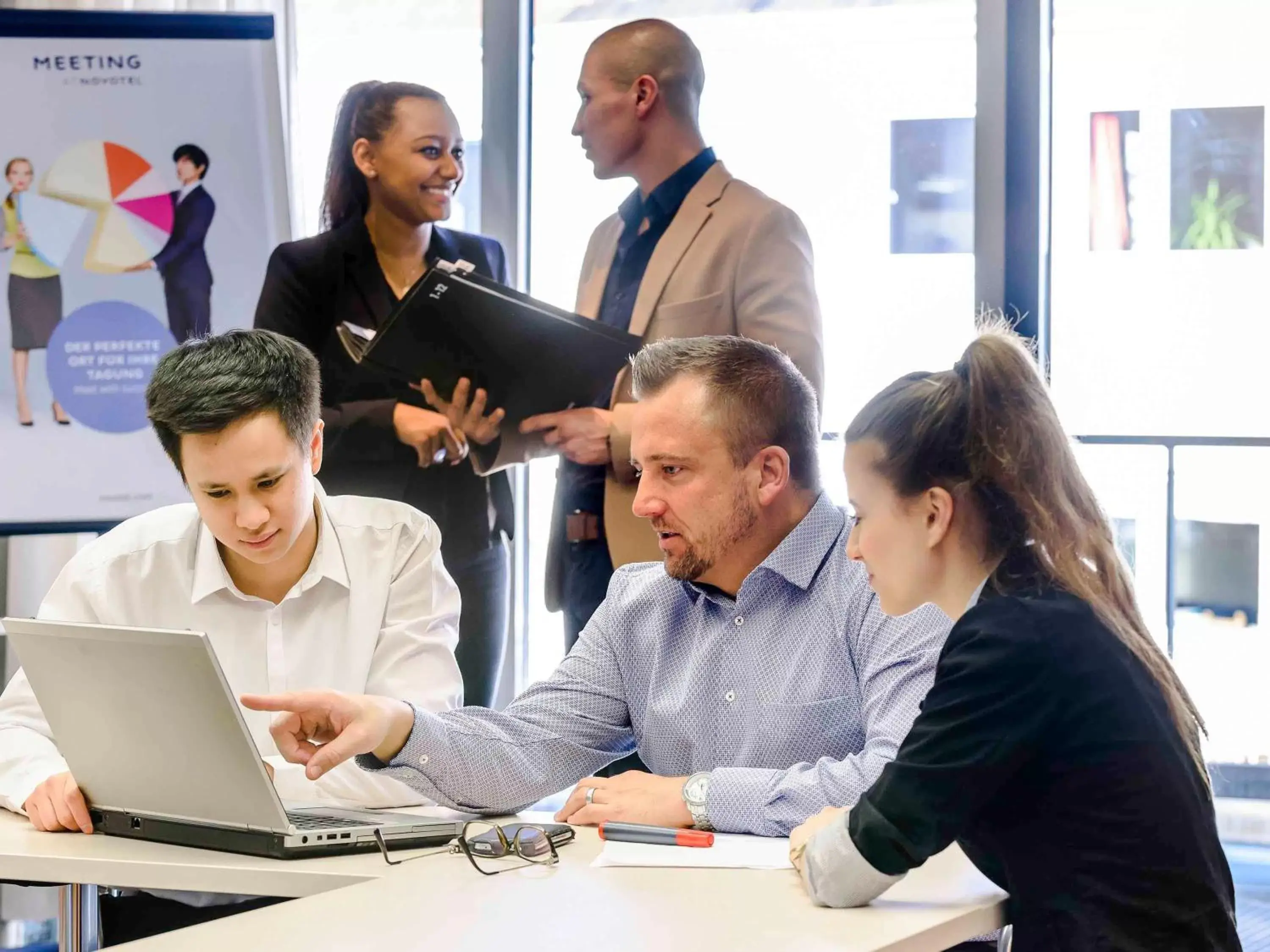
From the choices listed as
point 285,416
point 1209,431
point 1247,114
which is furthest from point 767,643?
point 1247,114

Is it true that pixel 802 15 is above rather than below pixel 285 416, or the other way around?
above

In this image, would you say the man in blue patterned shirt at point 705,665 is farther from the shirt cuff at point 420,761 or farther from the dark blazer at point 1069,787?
the dark blazer at point 1069,787

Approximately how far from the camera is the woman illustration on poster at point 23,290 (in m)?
3.18

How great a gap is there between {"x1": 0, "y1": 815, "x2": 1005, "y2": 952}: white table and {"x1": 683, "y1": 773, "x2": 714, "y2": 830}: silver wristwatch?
0.12m

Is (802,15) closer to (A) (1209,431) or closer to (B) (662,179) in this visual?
(B) (662,179)

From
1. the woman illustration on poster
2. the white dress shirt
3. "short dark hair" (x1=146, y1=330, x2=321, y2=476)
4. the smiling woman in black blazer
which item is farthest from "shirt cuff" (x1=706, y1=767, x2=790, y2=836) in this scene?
the woman illustration on poster

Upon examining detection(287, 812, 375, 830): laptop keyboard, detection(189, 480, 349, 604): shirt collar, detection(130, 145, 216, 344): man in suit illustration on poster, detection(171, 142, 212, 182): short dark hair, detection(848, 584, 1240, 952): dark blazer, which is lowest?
detection(287, 812, 375, 830): laptop keyboard

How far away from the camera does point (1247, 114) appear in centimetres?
350

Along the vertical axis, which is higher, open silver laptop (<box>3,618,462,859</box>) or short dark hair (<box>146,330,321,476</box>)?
short dark hair (<box>146,330,321,476</box>)

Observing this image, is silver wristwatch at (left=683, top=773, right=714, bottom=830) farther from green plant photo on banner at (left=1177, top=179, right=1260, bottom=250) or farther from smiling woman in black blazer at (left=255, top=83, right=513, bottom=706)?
green plant photo on banner at (left=1177, top=179, right=1260, bottom=250)

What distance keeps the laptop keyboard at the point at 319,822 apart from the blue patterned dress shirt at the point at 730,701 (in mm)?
111

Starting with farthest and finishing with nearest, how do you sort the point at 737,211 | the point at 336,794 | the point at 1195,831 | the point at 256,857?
the point at 737,211
the point at 336,794
the point at 256,857
the point at 1195,831

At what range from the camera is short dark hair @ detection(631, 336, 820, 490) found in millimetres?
1955

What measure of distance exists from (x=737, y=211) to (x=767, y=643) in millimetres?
1498
